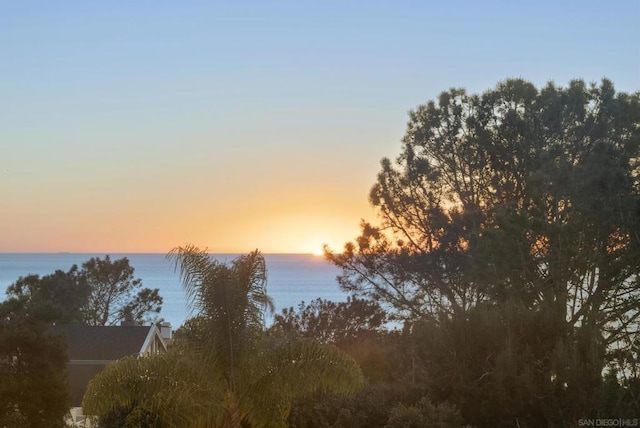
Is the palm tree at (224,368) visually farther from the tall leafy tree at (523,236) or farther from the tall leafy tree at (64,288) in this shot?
the tall leafy tree at (64,288)

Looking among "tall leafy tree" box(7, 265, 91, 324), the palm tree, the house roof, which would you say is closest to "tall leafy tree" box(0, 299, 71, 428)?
the house roof

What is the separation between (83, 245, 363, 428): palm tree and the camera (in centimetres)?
1412

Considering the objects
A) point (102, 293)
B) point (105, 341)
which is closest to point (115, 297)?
point (102, 293)

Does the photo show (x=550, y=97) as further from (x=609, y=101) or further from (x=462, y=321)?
(x=462, y=321)

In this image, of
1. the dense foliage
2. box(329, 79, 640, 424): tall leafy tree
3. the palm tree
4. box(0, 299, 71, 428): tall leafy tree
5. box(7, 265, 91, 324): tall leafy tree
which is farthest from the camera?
the dense foliage

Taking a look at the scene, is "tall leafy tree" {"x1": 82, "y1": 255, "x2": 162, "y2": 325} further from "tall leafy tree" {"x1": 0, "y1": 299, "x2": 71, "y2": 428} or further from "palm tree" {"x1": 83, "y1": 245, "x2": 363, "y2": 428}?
"palm tree" {"x1": 83, "y1": 245, "x2": 363, "y2": 428}

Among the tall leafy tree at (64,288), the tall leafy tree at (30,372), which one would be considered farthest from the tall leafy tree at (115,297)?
the tall leafy tree at (30,372)

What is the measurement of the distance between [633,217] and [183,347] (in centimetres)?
1394

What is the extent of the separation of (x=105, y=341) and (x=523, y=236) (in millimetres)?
18893

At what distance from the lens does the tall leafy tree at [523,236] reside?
18.0 metres

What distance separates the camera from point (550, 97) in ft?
90.0

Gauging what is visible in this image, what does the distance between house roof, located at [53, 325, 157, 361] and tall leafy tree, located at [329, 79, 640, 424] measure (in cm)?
1017

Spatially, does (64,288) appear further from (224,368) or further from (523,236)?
(224,368)

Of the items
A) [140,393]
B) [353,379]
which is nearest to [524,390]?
[353,379]
